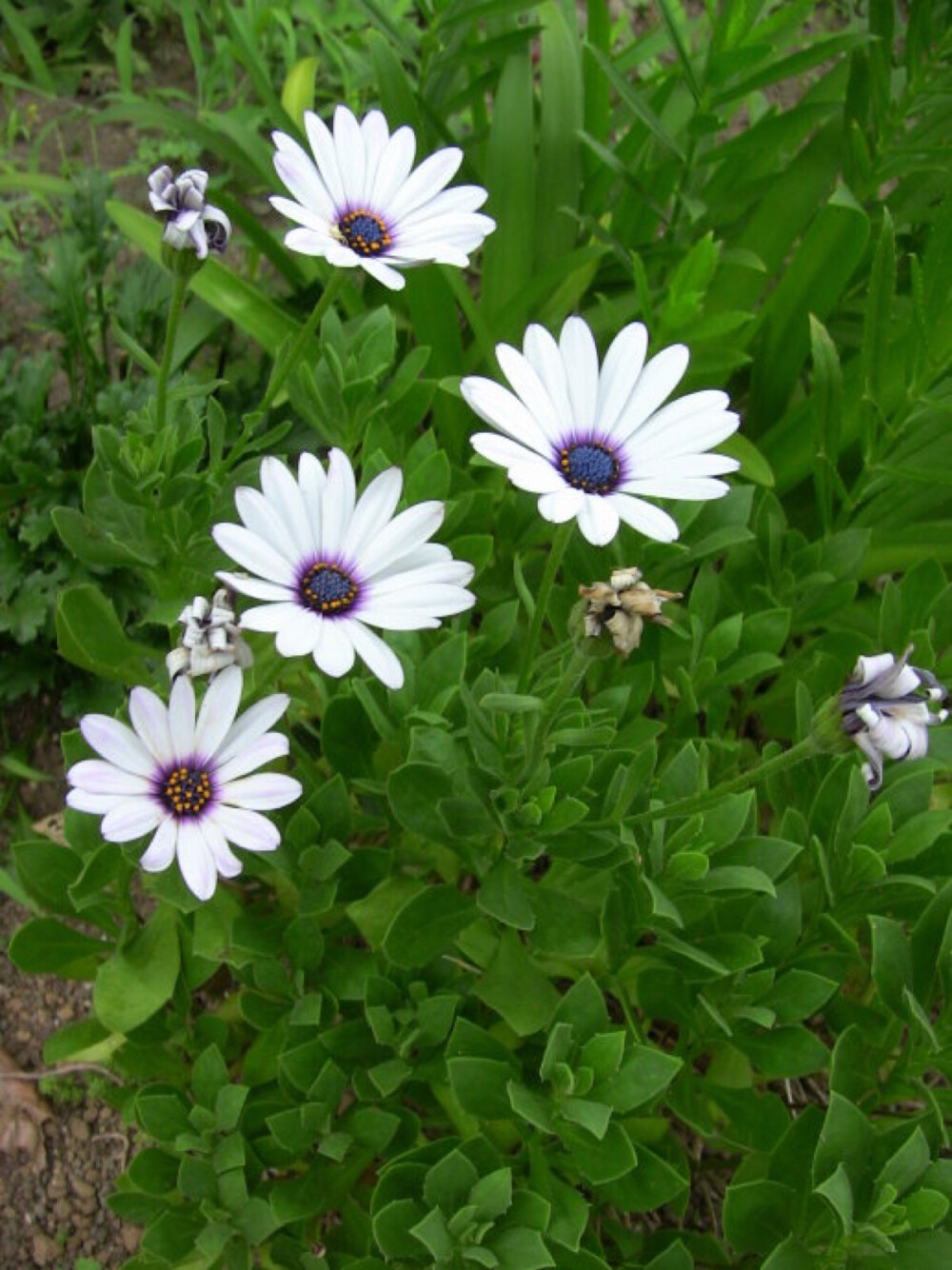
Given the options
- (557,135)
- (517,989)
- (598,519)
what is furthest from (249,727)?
(557,135)

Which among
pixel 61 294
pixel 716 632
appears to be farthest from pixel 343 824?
pixel 61 294

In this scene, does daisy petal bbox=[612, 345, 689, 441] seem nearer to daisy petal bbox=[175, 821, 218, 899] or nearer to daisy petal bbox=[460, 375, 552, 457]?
daisy petal bbox=[460, 375, 552, 457]

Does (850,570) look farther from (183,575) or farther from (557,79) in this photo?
(557,79)

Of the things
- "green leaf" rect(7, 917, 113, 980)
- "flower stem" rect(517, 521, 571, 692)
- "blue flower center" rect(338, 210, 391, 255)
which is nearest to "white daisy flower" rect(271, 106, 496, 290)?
"blue flower center" rect(338, 210, 391, 255)

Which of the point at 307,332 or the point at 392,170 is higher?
the point at 392,170

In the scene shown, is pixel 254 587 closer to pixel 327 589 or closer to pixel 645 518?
pixel 327 589

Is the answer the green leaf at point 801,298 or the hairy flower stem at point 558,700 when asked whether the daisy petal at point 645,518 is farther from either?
the green leaf at point 801,298
